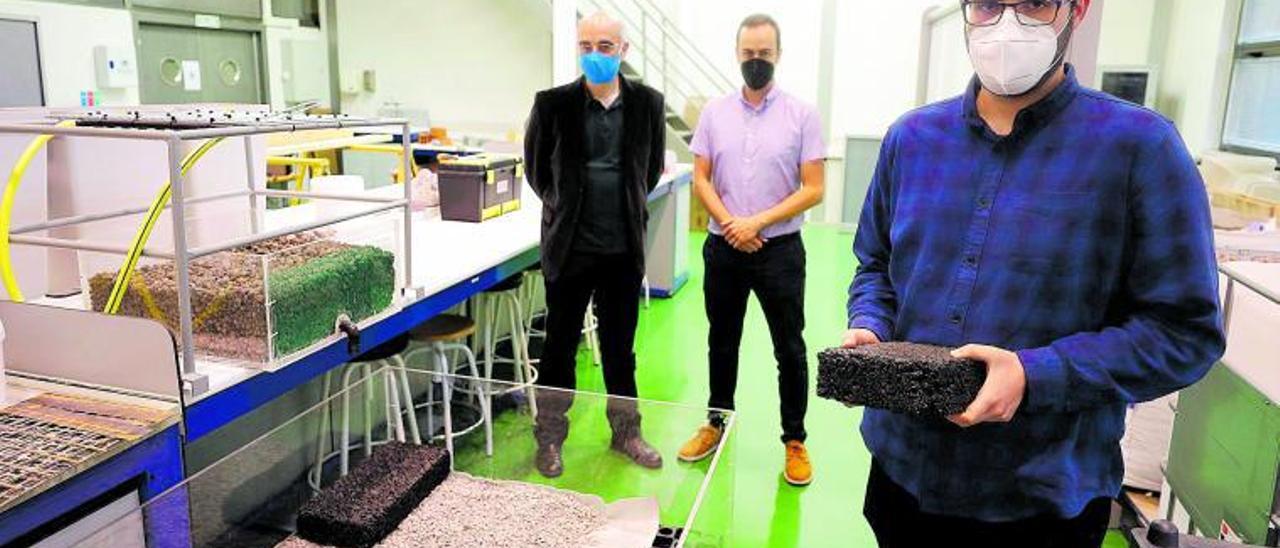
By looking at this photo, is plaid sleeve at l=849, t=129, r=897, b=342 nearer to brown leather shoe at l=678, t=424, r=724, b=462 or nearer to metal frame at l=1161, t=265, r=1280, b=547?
brown leather shoe at l=678, t=424, r=724, b=462

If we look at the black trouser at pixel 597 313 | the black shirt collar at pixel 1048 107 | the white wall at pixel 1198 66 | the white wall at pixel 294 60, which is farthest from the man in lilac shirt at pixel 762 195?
the white wall at pixel 294 60

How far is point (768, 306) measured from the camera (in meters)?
2.96

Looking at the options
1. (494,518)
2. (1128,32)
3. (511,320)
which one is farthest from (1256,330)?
(1128,32)

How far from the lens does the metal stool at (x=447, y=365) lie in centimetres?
205

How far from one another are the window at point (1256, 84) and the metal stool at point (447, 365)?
4.76 m

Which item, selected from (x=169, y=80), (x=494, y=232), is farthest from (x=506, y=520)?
(x=169, y=80)

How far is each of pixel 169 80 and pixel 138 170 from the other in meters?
5.10

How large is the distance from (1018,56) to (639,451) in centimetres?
111

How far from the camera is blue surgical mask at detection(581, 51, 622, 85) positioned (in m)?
2.80

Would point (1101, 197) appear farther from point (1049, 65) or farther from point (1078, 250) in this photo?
point (1049, 65)

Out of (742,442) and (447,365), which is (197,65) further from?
(742,442)

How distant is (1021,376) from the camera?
43.7 inches

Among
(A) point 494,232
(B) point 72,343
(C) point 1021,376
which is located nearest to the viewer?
(C) point 1021,376

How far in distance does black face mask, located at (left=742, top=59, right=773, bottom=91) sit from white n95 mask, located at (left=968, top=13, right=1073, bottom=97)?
67.6 inches
